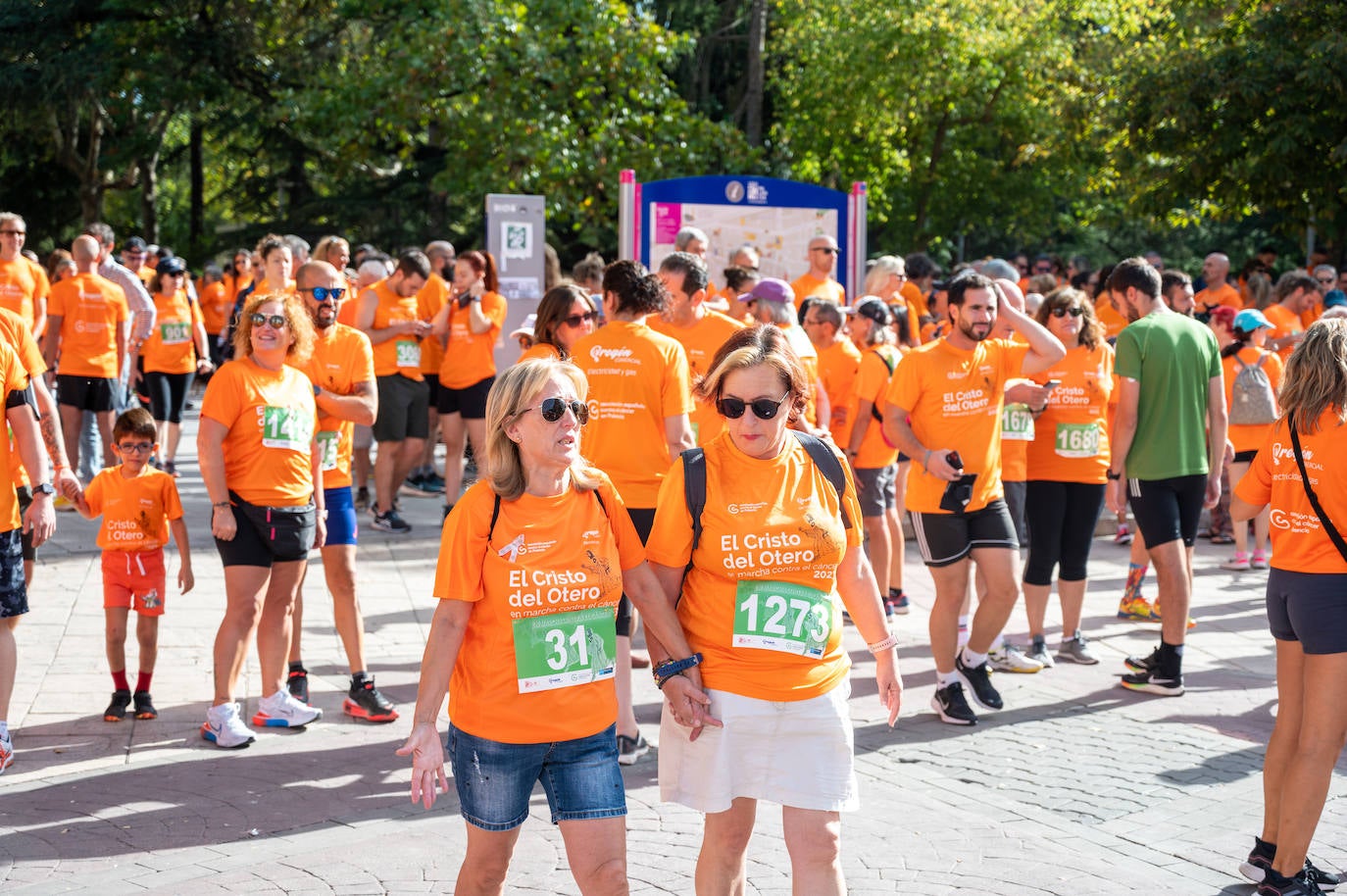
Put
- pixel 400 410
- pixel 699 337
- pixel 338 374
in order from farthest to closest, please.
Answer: pixel 400 410, pixel 699 337, pixel 338 374

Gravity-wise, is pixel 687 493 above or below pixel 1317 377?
below

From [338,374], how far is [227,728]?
1.75m

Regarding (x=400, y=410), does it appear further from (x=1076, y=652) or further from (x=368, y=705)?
(x=1076, y=652)

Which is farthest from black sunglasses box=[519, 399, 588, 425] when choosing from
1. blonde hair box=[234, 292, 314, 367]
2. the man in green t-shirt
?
the man in green t-shirt

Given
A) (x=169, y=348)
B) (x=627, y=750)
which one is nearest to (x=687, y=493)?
(x=627, y=750)

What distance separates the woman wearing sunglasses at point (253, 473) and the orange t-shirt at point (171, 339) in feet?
23.0

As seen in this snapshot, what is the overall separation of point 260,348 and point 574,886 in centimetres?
280

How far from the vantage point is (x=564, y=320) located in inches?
244

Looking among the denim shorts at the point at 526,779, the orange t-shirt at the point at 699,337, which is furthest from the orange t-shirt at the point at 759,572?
the orange t-shirt at the point at 699,337

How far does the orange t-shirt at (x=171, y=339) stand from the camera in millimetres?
12680

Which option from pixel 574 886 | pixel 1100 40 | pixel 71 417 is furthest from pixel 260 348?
pixel 1100 40

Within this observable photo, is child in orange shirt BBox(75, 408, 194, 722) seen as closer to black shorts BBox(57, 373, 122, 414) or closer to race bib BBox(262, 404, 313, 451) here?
race bib BBox(262, 404, 313, 451)

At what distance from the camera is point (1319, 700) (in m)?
4.54

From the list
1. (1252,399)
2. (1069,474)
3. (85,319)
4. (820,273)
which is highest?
(820,273)
